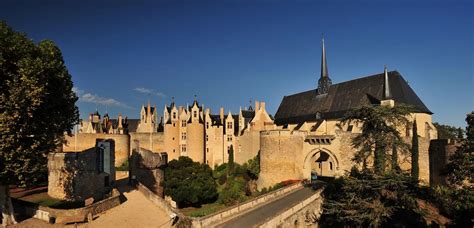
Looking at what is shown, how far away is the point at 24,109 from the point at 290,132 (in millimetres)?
24192

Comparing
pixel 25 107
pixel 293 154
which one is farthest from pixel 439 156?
pixel 25 107

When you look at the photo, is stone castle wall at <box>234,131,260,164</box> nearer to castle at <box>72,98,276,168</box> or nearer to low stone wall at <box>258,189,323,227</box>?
castle at <box>72,98,276,168</box>

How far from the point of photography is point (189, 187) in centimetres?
3312

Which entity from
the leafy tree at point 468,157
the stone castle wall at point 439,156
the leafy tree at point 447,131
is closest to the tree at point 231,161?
the stone castle wall at point 439,156

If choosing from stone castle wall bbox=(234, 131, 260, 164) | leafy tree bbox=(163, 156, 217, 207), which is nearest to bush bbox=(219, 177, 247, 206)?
leafy tree bbox=(163, 156, 217, 207)

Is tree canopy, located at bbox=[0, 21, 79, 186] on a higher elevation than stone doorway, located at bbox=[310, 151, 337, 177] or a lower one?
higher

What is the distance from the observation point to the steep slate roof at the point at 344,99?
32906 millimetres

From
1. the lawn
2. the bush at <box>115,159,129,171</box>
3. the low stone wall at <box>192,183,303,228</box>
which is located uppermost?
the lawn

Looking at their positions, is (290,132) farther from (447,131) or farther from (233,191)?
(447,131)

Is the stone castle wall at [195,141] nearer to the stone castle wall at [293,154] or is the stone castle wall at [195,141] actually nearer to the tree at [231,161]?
the tree at [231,161]

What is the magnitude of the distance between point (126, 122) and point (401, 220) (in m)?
56.4

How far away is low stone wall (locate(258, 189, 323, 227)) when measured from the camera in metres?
17.6

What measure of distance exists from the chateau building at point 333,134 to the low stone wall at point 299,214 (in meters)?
7.91

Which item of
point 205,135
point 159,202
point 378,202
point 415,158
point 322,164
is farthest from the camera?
point 205,135
